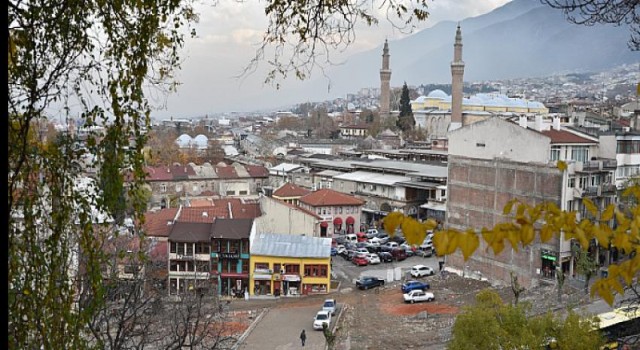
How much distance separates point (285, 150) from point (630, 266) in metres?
47.3

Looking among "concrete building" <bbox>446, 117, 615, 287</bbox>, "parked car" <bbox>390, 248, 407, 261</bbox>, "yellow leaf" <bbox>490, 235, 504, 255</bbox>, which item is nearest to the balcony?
"concrete building" <bbox>446, 117, 615, 287</bbox>

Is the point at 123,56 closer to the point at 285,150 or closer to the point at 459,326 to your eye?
the point at 459,326

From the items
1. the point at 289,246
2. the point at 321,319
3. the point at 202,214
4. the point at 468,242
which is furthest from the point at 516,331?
the point at 202,214

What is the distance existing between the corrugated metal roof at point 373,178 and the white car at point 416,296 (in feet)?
34.6

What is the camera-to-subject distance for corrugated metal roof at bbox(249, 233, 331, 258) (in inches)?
728

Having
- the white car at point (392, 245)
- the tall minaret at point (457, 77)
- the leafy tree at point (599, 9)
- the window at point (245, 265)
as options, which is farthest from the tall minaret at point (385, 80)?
the leafy tree at point (599, 9)

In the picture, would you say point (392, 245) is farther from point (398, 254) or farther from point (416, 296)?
point (416, 296)

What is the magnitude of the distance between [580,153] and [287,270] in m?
9.29

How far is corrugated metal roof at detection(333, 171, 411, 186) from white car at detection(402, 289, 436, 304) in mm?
10546

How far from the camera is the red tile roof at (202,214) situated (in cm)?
2023

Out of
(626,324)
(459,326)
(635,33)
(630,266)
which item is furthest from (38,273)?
(626,324)

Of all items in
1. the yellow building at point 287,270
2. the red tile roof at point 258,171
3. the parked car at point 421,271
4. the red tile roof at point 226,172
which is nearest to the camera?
the yellow building at point 287,270

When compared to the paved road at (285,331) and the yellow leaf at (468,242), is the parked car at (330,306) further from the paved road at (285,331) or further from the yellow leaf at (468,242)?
the yellow leaf at (468,242)

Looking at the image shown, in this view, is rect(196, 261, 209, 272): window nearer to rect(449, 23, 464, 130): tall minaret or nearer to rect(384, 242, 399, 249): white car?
rect(384, 242, 399, 249): white car
